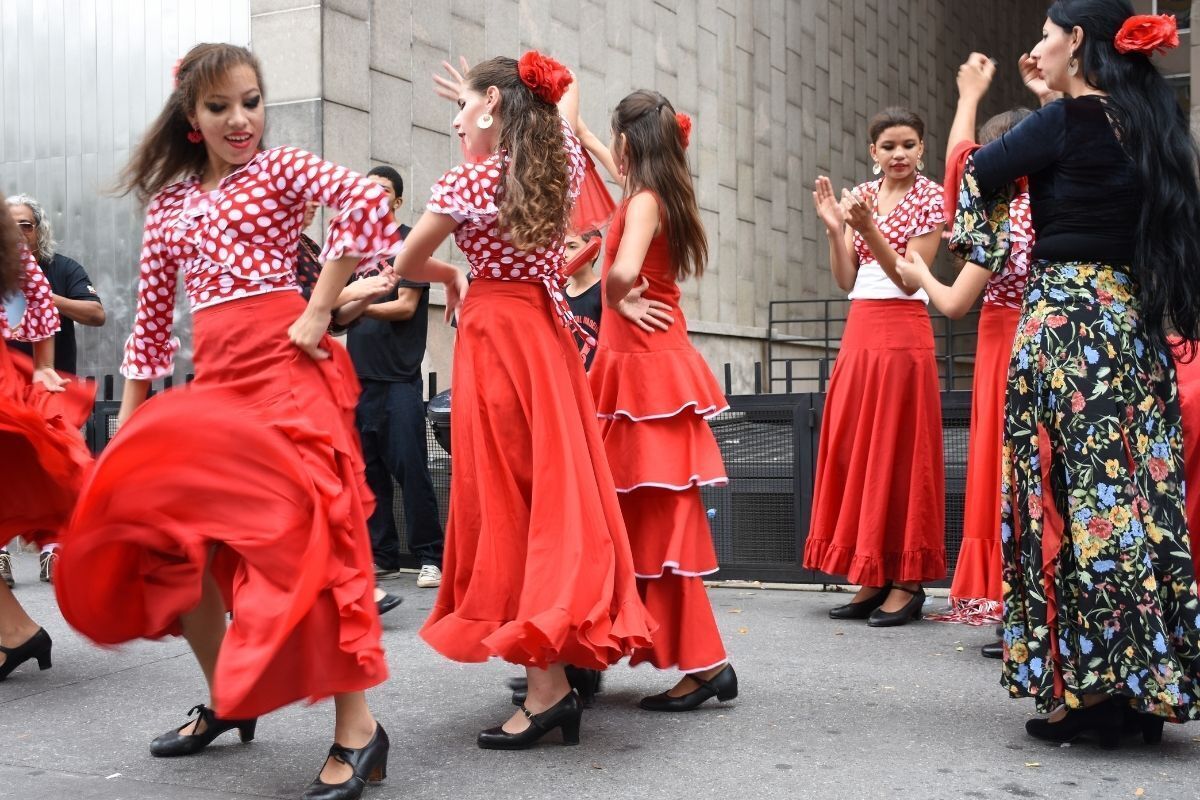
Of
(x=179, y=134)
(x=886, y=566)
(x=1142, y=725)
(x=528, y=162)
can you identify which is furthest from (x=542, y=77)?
(x=886, y=566)

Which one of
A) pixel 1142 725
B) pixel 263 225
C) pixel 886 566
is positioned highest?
pixel 263 225

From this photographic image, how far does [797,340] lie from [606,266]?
15653 mm

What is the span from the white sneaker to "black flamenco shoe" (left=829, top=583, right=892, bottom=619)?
87.7 inches

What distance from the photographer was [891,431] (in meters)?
6.20

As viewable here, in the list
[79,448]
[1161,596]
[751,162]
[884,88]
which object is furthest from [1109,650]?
[884,88]

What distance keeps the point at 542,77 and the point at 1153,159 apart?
1819mm

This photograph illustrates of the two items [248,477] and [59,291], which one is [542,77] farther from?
[59,291]

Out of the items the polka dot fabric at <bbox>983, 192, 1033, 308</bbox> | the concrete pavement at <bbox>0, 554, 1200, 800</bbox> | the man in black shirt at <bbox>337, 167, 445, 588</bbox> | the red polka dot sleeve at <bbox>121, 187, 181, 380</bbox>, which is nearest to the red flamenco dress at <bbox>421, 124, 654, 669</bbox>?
the concrete pavement at <bbox>0, 554, 1200, 800</bbox>

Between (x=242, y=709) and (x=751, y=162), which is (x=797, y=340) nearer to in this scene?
(x=751, y=162)

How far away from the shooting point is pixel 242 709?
10.9 feet

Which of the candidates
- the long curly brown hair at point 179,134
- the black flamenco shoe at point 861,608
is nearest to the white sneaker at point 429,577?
the black flamenco shoe at point 861,608

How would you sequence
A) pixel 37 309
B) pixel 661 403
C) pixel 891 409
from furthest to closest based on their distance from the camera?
pixel 891 409 < pixel 37 309 < pixel 661 403

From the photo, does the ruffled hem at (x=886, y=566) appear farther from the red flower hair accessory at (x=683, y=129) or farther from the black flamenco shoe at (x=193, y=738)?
the black flamenco shoe at (x=193, y=738)

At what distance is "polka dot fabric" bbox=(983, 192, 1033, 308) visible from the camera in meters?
5.57
